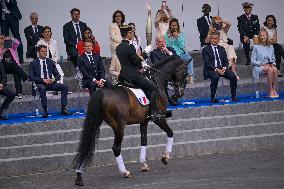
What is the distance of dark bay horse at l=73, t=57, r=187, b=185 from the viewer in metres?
19.1

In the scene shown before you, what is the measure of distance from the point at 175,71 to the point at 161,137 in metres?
2.11

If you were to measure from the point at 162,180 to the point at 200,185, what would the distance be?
1.08 metres

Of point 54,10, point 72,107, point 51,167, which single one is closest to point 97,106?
point 51,167

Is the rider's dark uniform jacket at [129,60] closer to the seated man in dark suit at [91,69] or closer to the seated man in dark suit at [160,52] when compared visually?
the seated man in dark suit at [91,69]

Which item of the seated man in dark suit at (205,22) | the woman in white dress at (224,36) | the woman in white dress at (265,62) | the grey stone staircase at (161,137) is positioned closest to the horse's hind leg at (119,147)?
the grey stone staircase at (161,137)

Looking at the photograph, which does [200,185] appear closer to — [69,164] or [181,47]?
[69,164]

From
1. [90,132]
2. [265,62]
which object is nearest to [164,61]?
[90,132]

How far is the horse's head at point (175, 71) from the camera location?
819 inches

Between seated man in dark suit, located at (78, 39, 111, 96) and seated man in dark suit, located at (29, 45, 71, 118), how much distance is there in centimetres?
54

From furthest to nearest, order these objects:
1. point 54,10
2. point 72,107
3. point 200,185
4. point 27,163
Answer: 1. point 54,10
2. point 72,107
3. point 27,163
4. point 200,185

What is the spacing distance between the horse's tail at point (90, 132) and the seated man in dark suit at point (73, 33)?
6171 mm

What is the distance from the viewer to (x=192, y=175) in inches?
765

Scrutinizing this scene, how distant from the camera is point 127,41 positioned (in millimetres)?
20047

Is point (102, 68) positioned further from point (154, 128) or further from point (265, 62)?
point (265, 62)
